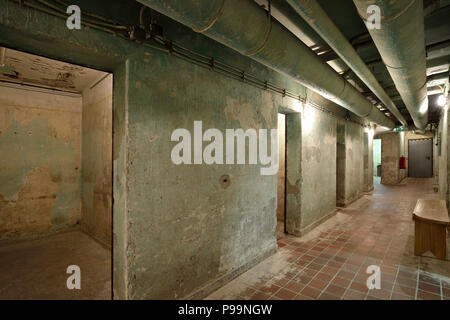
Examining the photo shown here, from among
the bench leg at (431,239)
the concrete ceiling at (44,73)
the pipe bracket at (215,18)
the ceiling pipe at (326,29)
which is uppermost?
the concrete ceiling at (44,73)

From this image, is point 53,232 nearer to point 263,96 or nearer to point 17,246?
point 17,246

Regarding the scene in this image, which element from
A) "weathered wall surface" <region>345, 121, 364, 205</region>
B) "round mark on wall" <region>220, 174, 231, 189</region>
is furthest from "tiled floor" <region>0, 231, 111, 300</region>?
"weathered wall surface" <region>345, 121, 364, 205</region>

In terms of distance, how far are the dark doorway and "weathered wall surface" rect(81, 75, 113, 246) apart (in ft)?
68.1

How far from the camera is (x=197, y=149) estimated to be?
8.45 ft

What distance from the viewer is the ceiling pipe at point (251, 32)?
1.57 metres

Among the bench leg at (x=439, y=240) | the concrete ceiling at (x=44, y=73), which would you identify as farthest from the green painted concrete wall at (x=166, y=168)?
the bench leg at (x=439, y=240)

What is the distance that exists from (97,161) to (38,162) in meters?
1.34

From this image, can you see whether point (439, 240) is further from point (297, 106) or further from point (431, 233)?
point (297, 106)

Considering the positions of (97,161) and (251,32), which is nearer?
(251,32)

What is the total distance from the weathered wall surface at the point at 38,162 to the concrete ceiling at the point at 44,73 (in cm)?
39

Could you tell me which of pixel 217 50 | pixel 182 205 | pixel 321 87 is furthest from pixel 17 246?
pixel 321 87

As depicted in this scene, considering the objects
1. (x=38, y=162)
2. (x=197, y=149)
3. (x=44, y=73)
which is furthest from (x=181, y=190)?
(x=38, y=162)

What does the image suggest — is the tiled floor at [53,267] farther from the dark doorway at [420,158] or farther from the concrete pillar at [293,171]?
the dark doorway at [420,158]

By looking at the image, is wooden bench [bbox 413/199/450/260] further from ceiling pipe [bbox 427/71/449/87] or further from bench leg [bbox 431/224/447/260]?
ceiling pipe [bbox 427/71/449/87]
